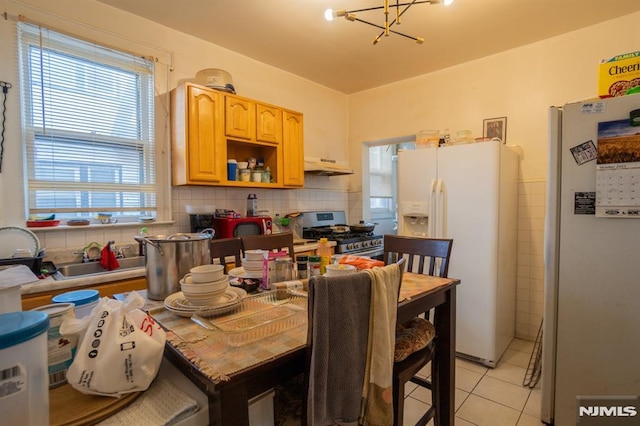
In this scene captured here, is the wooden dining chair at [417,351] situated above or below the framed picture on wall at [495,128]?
below

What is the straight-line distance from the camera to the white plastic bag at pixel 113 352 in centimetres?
74

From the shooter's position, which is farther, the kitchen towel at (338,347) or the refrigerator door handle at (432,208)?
the refrigerator door handle at (432,208)

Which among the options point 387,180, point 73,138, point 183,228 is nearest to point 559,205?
point 183,228

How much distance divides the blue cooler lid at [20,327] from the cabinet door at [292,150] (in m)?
2.57

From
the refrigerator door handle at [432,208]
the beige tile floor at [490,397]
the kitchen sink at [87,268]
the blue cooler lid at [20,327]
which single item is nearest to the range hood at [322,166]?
the refrigerator door handle at [432,208]

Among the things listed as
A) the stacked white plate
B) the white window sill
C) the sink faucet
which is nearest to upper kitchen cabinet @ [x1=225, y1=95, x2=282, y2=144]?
the white window sill

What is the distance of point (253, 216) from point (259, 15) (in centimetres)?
164

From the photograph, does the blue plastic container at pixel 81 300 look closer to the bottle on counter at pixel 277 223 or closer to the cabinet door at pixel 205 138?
the cabinet door at pixel 205 138

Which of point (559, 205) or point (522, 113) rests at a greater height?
point (522, 113)

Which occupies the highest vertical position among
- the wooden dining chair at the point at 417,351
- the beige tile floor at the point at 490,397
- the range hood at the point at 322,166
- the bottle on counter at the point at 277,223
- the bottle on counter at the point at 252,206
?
the range hood at the point at 322,166

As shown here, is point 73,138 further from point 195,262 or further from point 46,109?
point 195,262

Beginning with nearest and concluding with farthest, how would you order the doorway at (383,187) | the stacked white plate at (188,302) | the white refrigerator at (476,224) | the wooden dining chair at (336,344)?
the wooden dining chair at (336,344), the stacked white plate at (188,302), the white refrigerator at (476,224), the doorway at (383,187)

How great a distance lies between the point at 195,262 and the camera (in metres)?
1.34

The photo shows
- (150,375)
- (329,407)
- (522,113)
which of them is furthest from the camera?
(522,113)
